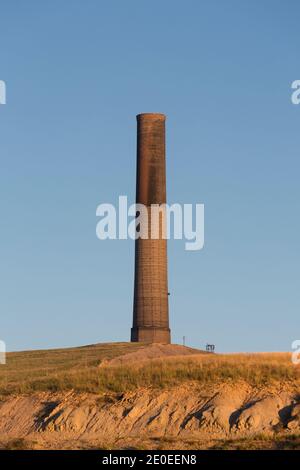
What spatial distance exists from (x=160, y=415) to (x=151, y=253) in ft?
121

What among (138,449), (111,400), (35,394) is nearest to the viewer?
(138,449)

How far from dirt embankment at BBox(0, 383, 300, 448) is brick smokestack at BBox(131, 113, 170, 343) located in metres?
32.5

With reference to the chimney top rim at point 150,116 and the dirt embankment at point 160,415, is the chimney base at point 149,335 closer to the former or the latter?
the chimney top rim at point 150,116

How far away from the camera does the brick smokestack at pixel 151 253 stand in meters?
82.4

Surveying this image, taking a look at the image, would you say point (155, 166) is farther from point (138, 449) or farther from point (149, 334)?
point (138, 449)

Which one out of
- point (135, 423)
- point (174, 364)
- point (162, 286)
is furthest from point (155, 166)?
point (135, 423)

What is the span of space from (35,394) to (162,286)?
1272 inches

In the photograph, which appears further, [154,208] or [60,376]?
[154,208]

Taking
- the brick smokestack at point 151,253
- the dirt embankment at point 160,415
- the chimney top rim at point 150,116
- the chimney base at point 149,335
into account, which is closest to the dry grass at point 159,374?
the dirt embankment at point 160,415

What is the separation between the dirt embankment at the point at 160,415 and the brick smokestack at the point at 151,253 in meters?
32.5

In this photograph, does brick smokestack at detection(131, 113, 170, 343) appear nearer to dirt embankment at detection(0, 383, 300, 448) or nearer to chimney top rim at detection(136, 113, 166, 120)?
chimney top rim at detection(136, 113, 166, 120)

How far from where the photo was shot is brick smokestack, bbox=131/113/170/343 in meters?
82.4
